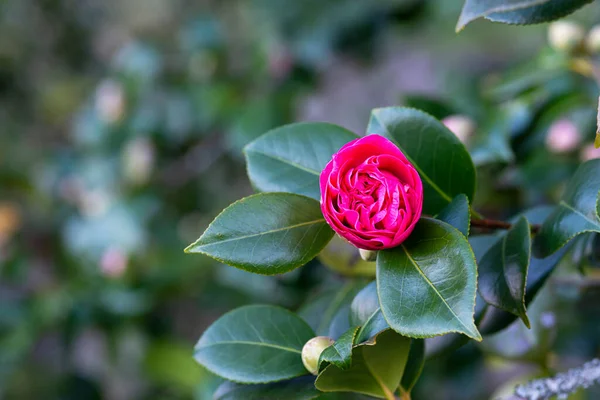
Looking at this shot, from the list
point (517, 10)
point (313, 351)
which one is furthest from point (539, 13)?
point (313, 351)

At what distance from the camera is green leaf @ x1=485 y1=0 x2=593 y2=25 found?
0.53 meters

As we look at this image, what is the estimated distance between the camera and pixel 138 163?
1.59 meters

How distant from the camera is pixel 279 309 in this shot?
56 cm

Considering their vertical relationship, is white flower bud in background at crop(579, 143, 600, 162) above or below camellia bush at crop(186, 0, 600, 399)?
below

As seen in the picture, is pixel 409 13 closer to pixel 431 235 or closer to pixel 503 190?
pixel 503 190

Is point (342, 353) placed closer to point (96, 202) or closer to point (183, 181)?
point (96, 202)

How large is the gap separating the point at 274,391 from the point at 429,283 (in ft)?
0.61

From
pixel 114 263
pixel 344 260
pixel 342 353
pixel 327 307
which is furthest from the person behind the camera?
pixel 114 263

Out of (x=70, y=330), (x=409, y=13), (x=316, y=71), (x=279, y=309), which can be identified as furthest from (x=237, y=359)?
(x=409, y=13)

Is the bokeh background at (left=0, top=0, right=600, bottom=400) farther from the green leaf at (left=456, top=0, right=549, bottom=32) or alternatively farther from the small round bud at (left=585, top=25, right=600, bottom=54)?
the green leaf at (left=456, top=0, right=549, bottom=32)

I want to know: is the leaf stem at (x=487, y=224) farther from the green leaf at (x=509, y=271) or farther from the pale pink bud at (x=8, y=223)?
the pale pink bud at (x=8, y=223)

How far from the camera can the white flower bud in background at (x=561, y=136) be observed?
2.75 ft

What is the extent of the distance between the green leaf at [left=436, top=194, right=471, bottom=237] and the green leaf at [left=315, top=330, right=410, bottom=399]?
0.36 feet

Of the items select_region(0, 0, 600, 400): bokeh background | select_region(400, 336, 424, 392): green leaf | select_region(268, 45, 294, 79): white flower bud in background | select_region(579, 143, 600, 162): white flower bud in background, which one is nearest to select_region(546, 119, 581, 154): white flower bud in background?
select_region(579, 143, 600, 162): white flower bud in background
